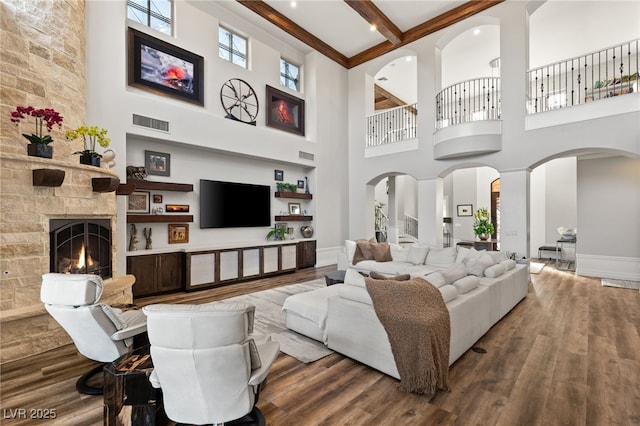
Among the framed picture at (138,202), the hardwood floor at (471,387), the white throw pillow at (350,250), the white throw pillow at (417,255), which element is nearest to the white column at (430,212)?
the white throw pillow at (417,255)

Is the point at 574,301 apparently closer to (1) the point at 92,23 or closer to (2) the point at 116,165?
(2) the point at 116,165

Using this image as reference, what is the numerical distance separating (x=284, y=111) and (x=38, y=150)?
517 cm

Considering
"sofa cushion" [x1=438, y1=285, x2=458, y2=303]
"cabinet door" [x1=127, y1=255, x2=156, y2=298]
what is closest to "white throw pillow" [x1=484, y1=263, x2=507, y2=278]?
"sofa cushion" [x1=438, y1=285, x2=458, y2=303]

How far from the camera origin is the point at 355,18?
6930mm

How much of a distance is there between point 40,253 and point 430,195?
7110mm

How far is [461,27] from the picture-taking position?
6695mm

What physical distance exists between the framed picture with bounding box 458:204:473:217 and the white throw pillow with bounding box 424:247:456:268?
20.2 feet

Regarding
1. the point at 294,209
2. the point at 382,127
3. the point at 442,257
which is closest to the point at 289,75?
the point at 382,127

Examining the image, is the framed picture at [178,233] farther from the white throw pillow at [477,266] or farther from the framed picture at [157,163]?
the white throw pillow at [477,266]

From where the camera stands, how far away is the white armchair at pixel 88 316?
203 centimetres

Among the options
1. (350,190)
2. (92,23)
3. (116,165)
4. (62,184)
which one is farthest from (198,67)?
(350,190)

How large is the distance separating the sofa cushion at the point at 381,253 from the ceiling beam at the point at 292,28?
5.42 m

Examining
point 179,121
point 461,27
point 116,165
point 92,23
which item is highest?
point 461,27

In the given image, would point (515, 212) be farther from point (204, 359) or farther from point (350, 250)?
point (204, 359)
